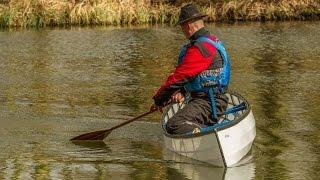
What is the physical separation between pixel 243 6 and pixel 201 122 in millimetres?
27217

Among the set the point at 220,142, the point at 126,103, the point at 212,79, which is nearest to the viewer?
the point at 220,142

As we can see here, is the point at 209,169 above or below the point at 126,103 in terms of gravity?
above

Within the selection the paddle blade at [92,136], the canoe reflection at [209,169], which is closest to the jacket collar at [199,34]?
the canoe reflection at [209,169]

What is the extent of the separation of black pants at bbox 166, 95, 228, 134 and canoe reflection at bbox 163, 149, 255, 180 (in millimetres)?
355

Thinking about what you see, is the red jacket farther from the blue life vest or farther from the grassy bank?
the grassy bank

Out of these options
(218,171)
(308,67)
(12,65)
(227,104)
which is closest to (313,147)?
(227,104)

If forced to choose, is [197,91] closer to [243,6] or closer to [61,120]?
[61,120]

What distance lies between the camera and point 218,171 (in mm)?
8422

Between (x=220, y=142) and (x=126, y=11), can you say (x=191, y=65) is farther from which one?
(x=126, y=11)

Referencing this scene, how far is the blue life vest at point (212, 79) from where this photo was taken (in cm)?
890

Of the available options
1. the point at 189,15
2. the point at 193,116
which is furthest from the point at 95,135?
the point at 189,15

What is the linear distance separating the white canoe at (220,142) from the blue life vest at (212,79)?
1.40 ft

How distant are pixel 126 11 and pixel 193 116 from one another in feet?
82.6

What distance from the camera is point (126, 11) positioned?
33.9 m
